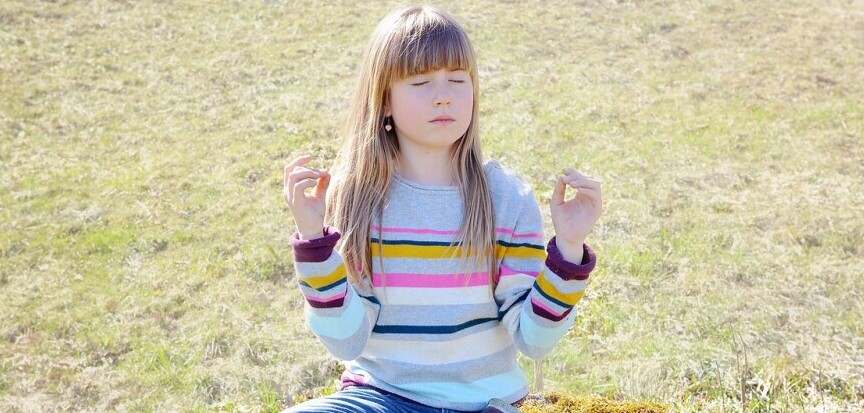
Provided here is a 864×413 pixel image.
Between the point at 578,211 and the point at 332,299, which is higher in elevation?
the point at 578,211

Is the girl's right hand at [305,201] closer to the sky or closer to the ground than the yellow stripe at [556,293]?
closer to the sky

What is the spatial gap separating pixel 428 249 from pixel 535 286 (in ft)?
1.12

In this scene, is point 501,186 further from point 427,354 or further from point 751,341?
point 751,341

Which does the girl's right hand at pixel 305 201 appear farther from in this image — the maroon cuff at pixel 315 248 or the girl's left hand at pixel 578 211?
the girl's left hand at pixel 578 211

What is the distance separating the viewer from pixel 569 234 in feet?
7.93

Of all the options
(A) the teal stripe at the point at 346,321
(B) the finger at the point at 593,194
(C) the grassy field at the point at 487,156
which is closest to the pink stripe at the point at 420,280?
(A) the teal stripe at the point at 346,321

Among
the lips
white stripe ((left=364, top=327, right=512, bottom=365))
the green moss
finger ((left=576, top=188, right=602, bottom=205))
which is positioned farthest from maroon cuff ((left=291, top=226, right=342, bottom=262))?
the green moss

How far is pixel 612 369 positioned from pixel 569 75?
16.1 feet

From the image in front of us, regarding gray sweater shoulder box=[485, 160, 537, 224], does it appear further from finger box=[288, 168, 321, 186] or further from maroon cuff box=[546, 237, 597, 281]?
finger box=[288, 168, 321, 186]

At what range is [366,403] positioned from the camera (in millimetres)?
2496

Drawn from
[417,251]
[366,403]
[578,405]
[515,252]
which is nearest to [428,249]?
[417,251]

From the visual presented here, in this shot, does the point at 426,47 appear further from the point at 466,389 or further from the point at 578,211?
the point at 466,389

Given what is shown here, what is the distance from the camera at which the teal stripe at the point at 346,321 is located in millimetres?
2469

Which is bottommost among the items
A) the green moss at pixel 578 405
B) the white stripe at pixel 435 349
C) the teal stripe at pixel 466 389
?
the green moss at pixel 578 405
